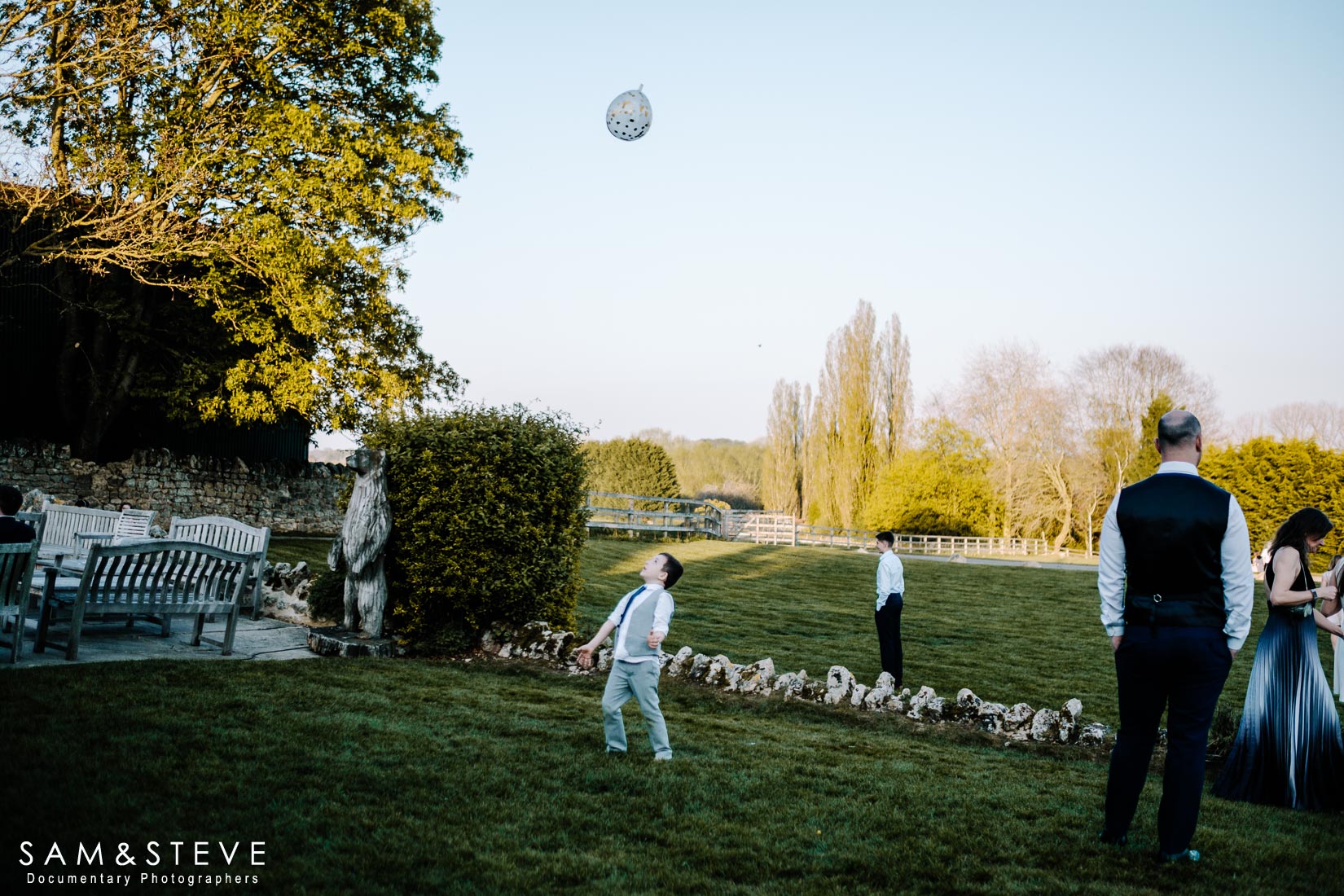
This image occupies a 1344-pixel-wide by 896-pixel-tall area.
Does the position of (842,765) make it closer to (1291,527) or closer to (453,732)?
(453,732)

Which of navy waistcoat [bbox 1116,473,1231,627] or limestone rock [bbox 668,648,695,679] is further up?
navy waistcoat [bbox 1116,473,1231,627]

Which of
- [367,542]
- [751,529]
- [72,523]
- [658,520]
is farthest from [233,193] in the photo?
[751,529]

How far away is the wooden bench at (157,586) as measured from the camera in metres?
6.29

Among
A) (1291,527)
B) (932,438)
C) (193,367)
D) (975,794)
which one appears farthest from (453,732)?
(932,438)

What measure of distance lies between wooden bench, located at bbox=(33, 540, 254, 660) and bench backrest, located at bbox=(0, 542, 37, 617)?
0.35 meters

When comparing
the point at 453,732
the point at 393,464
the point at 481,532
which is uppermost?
the point at 393,464

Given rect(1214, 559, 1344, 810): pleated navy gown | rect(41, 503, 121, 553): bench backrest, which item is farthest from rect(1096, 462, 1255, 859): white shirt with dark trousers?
rect(41, 503, 121, 553): bench backrest

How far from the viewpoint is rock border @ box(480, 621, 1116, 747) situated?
7.18 meters

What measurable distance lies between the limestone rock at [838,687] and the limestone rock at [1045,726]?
1501 mm

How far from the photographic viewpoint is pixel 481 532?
28.6ft

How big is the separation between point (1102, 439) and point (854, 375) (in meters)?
12.8

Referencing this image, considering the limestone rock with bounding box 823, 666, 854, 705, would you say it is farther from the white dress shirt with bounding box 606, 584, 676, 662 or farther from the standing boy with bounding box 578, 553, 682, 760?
the white dress shirt with bounding box 606, 584, 676, 662

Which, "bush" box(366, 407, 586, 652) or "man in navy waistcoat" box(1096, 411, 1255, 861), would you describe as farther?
"bush" box(366, 407, 586, 652)

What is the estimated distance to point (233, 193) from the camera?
17.0m
